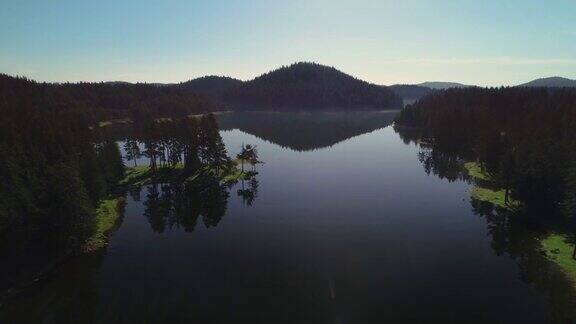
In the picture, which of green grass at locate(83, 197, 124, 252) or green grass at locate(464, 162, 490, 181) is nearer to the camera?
green grass at locate(83, 197, 124, 252)

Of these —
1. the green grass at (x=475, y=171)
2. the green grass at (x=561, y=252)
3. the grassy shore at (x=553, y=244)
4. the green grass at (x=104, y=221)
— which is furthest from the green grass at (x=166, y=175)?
the green grass at (x=561, y=252)

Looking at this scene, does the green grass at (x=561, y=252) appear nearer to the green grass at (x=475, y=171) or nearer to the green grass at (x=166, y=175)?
the green grass at (x=475, y=171)

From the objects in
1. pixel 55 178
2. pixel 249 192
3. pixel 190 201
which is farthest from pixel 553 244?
pixel 55 178

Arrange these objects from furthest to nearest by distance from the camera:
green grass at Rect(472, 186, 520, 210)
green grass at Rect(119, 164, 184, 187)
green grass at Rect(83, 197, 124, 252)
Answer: green grass at Rect(119, 164, 184, 187)
green grass at Rect(472, 186, 520, 210)
green grass at Rect(83, 197, 124, 252)

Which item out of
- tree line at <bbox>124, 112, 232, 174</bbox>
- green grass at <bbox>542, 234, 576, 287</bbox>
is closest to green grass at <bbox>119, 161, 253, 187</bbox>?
tree line at <bbox>124, 112, 232, 174</bbox>

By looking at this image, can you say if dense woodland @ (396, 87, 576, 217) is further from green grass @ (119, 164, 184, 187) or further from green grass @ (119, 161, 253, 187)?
green grass @ (119, 164, 184, 187)

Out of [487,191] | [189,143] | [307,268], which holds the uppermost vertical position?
[189,143]

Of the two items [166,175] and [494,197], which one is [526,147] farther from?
[166,175]
